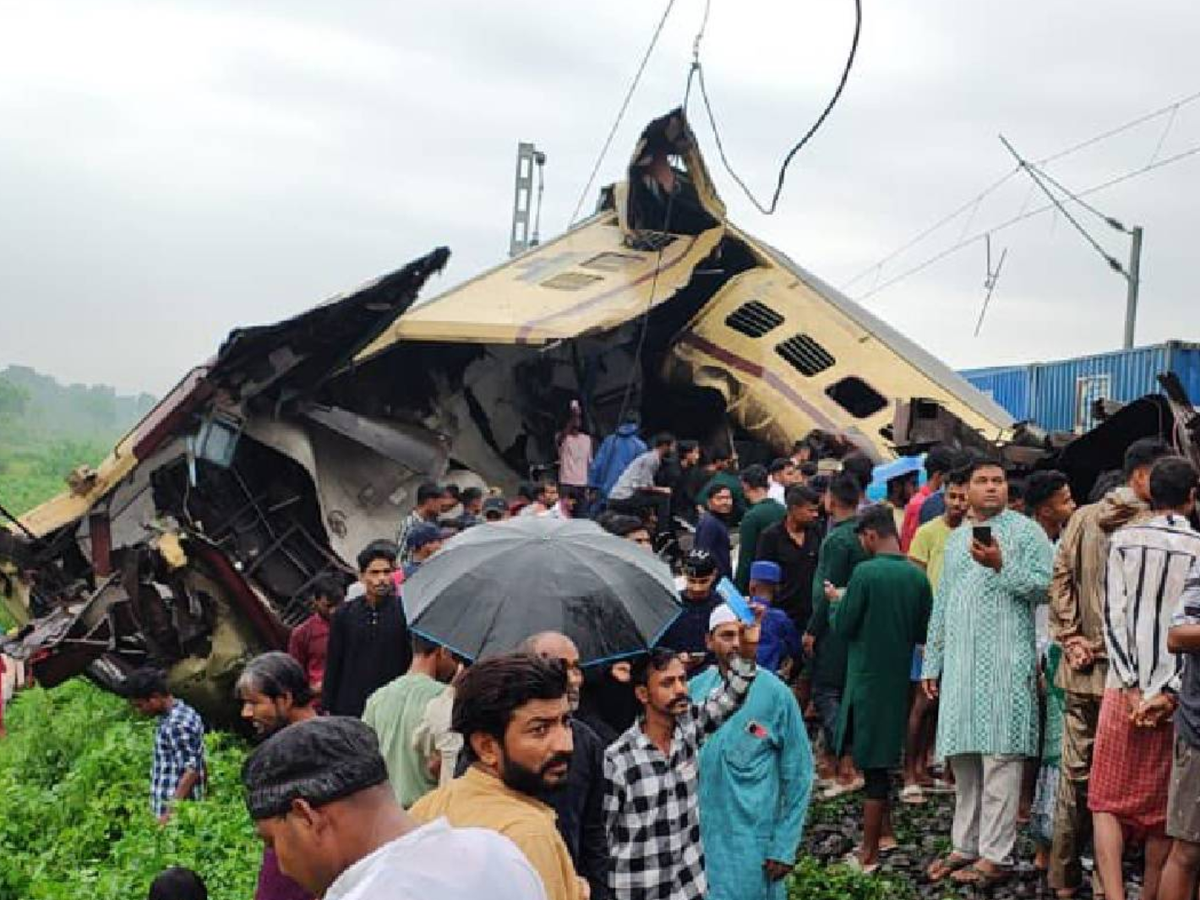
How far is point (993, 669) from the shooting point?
559cm

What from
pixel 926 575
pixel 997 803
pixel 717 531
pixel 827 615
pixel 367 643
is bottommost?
pixel 997 803

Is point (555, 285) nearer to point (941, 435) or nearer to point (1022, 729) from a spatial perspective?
point (941, 435)

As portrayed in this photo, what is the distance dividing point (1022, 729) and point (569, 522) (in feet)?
6.49

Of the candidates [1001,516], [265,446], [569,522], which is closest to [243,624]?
[265,446]

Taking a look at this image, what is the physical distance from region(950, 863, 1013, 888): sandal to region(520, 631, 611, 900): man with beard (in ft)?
8.16

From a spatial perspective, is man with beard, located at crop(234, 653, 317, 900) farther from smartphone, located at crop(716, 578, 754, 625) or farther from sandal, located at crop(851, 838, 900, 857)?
sandal, located at crop(851, 838, 900, 857)

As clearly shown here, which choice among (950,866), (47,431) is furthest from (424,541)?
(47,431)

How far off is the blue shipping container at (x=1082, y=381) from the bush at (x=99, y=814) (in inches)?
385

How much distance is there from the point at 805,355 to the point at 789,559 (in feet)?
25.0

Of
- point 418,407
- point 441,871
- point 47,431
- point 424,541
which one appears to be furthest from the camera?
point 47,431

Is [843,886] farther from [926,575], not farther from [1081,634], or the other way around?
[926,575]

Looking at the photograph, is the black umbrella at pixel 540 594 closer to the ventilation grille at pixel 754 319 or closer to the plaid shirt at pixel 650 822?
the plaid shirt at pixel 650 822

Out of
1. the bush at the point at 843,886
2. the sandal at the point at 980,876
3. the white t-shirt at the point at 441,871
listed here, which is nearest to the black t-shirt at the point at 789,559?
the bush at the point at 843,886

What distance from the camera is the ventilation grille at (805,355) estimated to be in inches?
577
